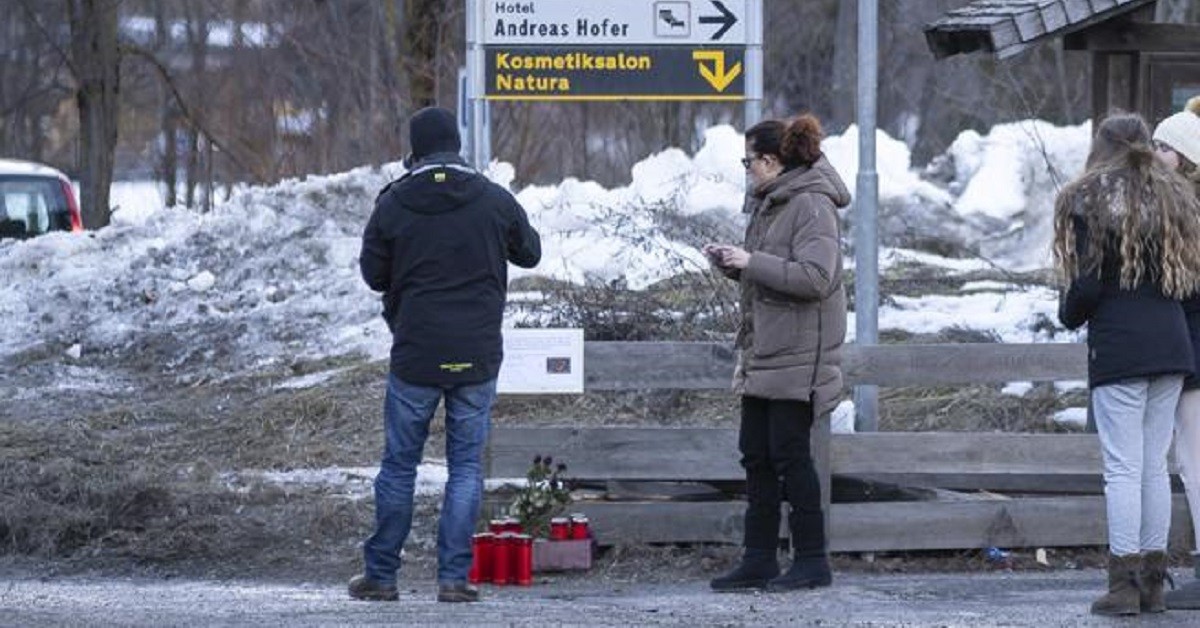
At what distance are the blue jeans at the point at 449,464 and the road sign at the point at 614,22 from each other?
85.7 inches

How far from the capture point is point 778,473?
8.91 meters

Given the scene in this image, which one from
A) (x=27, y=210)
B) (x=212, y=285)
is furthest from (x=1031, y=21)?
(x=27, y=210)

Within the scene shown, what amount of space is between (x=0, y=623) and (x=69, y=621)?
0.82 feet

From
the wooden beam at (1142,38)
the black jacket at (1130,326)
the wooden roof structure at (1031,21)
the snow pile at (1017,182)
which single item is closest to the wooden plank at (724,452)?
the black jacket at (1130,326)

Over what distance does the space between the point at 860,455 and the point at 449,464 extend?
192 centimetres

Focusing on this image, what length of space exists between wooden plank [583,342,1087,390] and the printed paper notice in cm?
6

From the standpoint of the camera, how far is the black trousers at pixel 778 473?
8.77 m

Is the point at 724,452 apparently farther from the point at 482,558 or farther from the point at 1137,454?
the point at 1137,454

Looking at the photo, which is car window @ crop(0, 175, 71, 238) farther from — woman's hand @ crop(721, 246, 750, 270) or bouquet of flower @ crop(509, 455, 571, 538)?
woman's hand @ crop(721, 246, 750, 270)

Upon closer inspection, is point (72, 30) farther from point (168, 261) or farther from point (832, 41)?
point (832, 41)

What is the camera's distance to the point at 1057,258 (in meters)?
8.27

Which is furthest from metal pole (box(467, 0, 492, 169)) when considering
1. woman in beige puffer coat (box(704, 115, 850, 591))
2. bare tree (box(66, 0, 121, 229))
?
bare tree (box(66, 0, 121, 229))

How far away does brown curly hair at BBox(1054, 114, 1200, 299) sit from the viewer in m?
8.12

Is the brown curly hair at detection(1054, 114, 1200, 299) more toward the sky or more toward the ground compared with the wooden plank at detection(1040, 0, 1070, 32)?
more toward the ground
